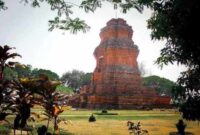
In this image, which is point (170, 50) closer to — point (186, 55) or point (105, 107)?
point (186, 55)

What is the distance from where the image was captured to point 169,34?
396 inches

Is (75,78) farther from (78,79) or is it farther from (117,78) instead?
(117,78)

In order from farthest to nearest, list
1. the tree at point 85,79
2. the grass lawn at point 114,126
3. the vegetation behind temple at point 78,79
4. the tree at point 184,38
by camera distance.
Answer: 1. the tree at point 85,79
2. the vegetation behind temple at point 78,79
3. the grass lawn at point 114,126
4. the tree at point 184,38

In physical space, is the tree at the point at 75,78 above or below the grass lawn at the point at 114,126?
above

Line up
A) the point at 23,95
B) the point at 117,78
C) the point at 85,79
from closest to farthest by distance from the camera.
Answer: the point at 23,95 < the point at 117,78 < the point at 85,79

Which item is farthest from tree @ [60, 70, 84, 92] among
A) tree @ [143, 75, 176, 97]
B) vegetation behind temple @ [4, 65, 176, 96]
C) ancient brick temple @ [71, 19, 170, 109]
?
ancient brick temple @ [71, 19, 170, 109]

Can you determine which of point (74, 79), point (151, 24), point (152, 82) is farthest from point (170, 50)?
point (74, 79)

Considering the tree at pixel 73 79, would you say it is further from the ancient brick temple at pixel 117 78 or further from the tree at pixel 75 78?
the ancient brick temple at pixel 117 78

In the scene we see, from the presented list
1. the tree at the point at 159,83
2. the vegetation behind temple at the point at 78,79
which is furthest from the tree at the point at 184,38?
the tree at the point at 159,83

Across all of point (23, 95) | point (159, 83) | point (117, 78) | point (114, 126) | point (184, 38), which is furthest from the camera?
point (159, 83)

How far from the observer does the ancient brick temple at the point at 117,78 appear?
48.3 metres

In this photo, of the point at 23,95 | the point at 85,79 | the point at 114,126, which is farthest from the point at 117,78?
the point at 85,79

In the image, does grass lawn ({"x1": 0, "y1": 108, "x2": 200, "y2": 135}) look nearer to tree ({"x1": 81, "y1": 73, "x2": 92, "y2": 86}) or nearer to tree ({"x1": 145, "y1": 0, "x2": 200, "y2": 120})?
tree ({"x1": 145, "y1": 0, "x2": 200, "y2": 120})

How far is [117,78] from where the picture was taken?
5103cm
